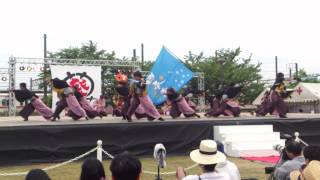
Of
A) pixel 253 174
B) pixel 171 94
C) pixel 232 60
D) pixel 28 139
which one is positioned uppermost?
pixel 232 60

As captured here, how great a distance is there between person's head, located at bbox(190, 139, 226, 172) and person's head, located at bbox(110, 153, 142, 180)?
2.68 ft

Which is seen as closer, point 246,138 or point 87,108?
point 246,138

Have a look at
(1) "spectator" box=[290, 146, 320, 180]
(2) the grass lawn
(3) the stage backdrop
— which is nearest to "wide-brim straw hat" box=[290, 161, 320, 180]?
(1) "spectator" box=[290, 146, 320, 180]

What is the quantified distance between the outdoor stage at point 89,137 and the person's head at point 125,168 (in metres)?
6.65

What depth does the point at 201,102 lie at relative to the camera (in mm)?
20797

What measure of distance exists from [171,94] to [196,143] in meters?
2.22

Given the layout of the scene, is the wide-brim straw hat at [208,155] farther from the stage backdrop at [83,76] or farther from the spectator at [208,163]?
the stage backdrop at [83,76]

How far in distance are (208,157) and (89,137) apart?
645 centimetres

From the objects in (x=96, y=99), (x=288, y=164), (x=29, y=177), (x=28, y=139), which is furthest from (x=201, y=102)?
(x=29, y=177)

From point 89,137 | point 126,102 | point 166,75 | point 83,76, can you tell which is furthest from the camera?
point 166,75

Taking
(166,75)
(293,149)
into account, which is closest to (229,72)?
(166,75)

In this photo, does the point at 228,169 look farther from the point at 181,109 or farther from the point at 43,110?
the point at 181,109

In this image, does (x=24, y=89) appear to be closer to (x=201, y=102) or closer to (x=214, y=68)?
(x=201, y=102)

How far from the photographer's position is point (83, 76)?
59.5 feet
